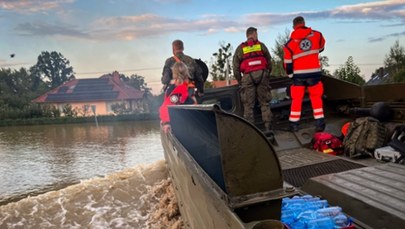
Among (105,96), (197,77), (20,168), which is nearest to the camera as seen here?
(197,77)

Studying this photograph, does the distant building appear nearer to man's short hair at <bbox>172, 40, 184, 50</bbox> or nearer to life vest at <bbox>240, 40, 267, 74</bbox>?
man's short hair at <bbox>172, 40, 184, 50</bbox>

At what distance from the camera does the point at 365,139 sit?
14.1 feet

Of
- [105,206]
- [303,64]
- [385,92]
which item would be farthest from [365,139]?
[105,206]

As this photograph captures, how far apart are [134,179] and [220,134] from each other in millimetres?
7783

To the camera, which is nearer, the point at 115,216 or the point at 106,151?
the point at 115,216

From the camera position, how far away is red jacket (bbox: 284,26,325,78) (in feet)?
18.9

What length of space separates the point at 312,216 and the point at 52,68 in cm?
10854

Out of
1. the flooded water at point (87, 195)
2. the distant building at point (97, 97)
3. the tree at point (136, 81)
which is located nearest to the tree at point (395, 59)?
the flooded water at point (87, 195)

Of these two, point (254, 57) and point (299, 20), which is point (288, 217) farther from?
point (254, 57)

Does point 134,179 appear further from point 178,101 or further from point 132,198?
point 178,101

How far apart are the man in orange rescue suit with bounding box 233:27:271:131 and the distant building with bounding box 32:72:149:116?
4924 centimetres

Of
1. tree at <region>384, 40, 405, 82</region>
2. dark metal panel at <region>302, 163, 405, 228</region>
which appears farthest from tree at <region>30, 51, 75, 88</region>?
dark metal panel at <region>302, 163, 405, 228</region>

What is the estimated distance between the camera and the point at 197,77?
22.9 ft

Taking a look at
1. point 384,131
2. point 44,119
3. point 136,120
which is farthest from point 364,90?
point 44,119
